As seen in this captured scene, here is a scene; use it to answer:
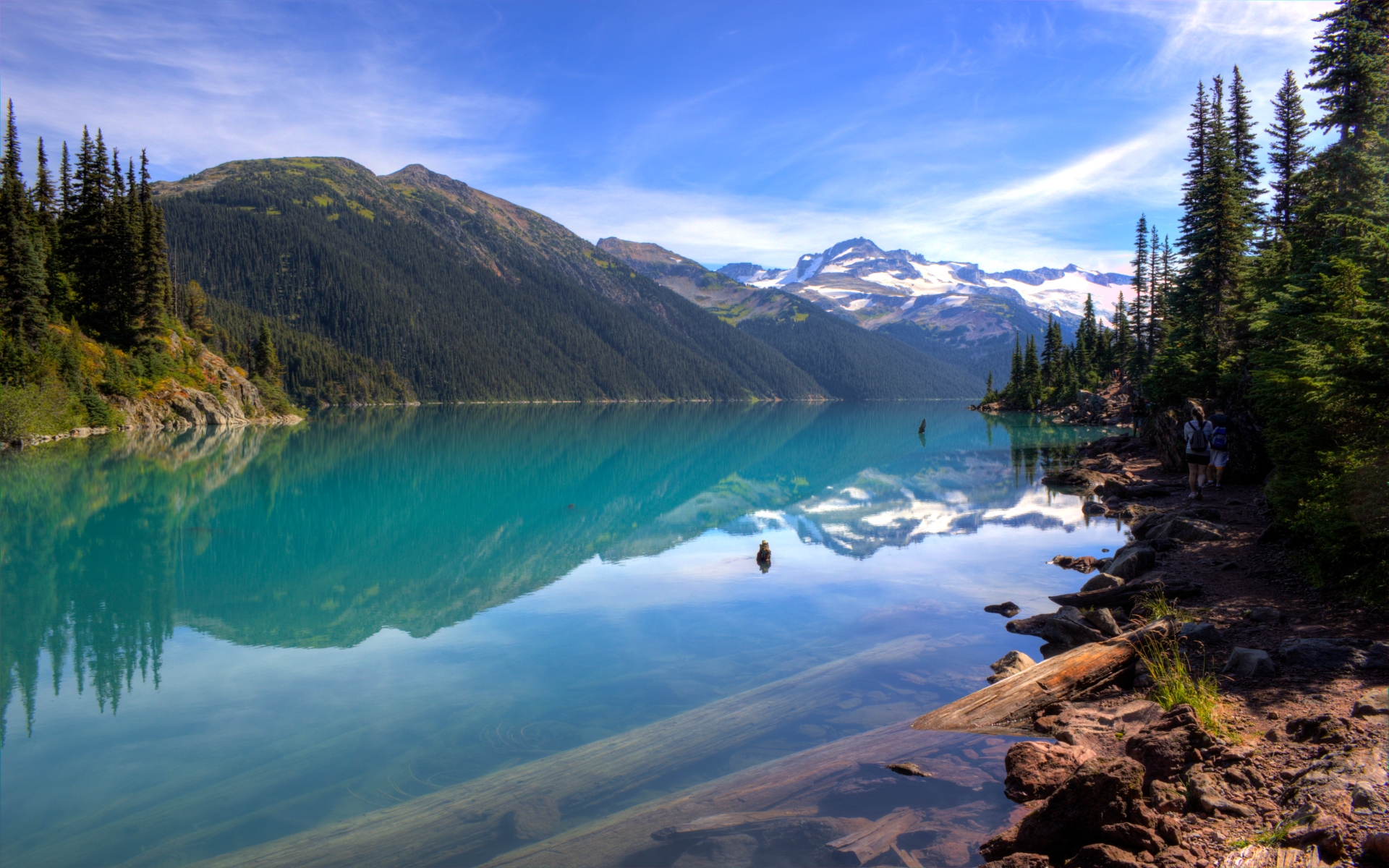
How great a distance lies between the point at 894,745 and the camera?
9.73 metres

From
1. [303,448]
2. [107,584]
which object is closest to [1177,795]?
[107,584]

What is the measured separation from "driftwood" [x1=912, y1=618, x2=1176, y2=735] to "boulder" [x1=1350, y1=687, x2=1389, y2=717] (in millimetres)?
3033

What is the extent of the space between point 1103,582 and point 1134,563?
3.96ft

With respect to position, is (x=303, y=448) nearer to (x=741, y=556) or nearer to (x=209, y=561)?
(x=209, y=561)

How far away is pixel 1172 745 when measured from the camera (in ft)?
23.6

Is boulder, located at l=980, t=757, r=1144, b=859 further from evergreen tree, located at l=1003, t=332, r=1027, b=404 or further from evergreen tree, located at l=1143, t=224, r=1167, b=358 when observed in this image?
evergreen tree, located at l=1003, t=332, r=1027, b=404

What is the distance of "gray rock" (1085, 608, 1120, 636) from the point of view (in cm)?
1261

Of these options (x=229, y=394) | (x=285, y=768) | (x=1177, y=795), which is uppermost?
(x=229, y=394)

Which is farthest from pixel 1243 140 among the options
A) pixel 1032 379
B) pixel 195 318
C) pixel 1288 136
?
pixel 195 318

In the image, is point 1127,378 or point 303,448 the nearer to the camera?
point 303,448

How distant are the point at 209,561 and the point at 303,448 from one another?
41.7 m

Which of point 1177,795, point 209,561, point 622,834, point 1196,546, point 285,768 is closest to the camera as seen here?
point 1177,795

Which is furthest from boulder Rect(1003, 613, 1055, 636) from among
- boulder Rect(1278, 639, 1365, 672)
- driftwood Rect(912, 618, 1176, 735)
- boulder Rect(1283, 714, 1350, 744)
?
boulder Rect(1283, 714, 1350, 744)

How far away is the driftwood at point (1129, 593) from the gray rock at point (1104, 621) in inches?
35.9
